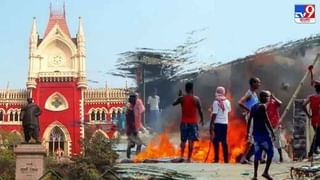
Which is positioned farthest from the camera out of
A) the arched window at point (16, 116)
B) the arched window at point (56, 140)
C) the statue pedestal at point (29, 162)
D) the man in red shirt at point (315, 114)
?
the arched window at point (16, 116)

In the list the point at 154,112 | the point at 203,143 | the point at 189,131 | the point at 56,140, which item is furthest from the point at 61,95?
the point at 189,131

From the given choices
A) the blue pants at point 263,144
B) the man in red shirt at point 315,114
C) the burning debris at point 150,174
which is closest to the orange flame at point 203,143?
the man in red shirt at point 315,114

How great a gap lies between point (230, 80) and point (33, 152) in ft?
28.5

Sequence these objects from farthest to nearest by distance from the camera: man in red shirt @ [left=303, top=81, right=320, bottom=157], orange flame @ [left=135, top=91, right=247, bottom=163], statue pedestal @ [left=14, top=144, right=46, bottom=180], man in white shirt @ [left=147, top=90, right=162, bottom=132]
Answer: man in white shirt @ [left=147, top=90, right=162, bottom=132]
orange flame @ [left=135, top=91, right=247, bottom=163]
statue pedestal @ [left=14, top=144, right=46, bottom=180]
man in red shirt @ [left=303, top=81, right=320, bottom=157]

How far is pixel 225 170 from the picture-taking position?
10.2 m

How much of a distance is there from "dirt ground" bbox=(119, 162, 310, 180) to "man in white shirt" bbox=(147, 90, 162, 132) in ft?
34.0

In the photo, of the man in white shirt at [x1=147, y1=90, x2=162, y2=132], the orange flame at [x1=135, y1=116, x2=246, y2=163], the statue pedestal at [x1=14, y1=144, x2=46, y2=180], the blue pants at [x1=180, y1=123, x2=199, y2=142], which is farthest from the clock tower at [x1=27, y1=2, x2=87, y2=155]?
the blue pants at [x1=180, y1=123, x2=199, y2=142]

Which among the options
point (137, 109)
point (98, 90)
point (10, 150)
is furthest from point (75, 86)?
point (137, 109)

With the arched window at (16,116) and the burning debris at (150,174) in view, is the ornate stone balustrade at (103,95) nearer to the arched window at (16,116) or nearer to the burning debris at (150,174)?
the arched window at (16,116)

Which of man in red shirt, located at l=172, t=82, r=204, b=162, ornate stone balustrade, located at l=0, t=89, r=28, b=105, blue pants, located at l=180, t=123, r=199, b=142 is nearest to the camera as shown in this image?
man in red shirt, located at l=172, t=82, r=204, b=162

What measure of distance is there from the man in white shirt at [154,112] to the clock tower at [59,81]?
101ft

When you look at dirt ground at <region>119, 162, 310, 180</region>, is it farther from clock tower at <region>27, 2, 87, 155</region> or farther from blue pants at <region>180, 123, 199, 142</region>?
clock tower at <region>27, 2, 87, 155</region>

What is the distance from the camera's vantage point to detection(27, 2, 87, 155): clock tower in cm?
5628

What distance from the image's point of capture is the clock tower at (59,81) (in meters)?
56.3
